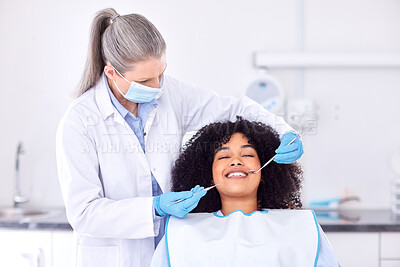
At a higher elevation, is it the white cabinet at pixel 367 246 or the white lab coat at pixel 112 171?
the white lab coat at pixel 112 171

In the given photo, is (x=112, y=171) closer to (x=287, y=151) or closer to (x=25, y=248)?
(x=287, y=151)

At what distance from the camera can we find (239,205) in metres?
1.51

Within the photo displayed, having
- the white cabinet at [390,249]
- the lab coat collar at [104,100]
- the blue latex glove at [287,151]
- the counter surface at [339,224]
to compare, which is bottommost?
the white cabinet at [390,249]

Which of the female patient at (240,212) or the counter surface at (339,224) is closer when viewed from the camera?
the female patient at (240,212)

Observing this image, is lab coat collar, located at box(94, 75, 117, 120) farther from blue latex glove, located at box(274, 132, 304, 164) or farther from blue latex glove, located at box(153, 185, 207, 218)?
blue latex glove, located at box(274, 132, 304, 164)

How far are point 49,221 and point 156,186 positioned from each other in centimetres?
90

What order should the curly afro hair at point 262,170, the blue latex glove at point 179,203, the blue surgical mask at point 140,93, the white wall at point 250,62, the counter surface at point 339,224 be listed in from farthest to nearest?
the white wall at point 250,62 → the counter surface at point 339,224 → the curly afro hair at point 262,170 → the blue surgical mask at point 140,93 → the blue latex glove at point 179,203

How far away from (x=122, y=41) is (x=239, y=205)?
677mm

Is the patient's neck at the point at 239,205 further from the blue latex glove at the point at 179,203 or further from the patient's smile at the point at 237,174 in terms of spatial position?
the blue latex glove at the point at 179,203

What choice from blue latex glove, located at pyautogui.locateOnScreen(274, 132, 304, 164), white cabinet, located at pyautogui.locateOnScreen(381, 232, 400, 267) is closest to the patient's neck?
blue latex glove, located at pyautogui.locateOnScreen(274, 132, 304, 164)

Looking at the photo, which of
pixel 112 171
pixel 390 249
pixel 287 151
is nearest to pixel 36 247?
pixel 112 171

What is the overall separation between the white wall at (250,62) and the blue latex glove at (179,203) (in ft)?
4.51

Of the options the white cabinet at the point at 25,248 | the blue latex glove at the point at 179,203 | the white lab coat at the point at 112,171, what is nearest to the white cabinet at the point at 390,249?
the white lab coat at the point at 112,171

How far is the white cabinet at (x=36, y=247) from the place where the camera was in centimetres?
218
